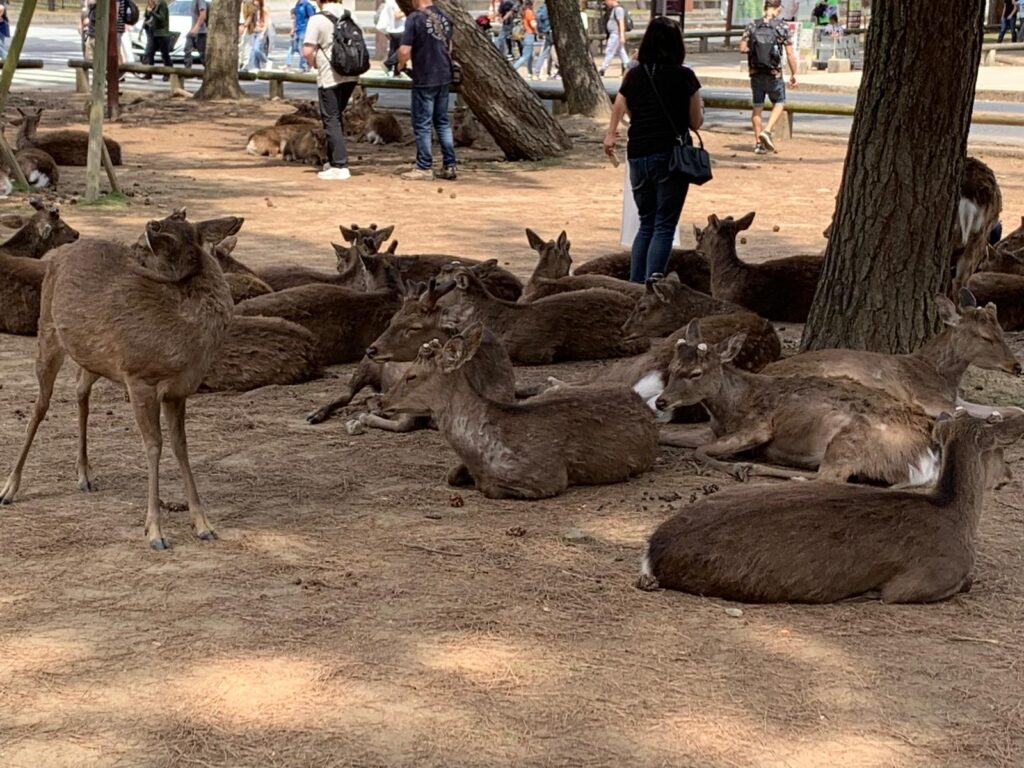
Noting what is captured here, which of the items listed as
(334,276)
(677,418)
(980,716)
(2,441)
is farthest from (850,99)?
(980,716)

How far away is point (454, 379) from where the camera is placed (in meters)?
6.87

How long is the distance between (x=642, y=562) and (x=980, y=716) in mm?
1349

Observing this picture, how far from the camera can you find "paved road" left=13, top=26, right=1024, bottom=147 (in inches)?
870

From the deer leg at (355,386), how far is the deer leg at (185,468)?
1.84m

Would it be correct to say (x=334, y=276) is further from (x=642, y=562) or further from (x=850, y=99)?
(x=850, y=99)

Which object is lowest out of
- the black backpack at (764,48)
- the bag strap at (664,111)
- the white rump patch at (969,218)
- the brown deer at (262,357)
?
the brown deer at (262,357)

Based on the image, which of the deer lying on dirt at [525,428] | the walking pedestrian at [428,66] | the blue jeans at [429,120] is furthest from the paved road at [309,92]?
the deer lying on dirt at [525,428]

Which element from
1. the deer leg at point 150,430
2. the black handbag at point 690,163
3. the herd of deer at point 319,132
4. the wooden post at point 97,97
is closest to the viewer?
the deer leg at point 150,430

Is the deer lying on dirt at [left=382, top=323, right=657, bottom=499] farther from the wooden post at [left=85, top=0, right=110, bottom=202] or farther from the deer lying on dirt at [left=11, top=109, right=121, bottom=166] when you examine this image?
the deer lying on dirt at [left=11, top=109, right=121, bottom=166]

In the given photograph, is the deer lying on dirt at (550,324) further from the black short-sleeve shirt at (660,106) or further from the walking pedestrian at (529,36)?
the walking pedestrian at (529,36)

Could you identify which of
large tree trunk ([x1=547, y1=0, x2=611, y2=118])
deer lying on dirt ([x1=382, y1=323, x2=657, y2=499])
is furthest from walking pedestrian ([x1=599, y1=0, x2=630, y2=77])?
deer lying on dirt ([x1=382, y1=323, x2=657, y2=499])

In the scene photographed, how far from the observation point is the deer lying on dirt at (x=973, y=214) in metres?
10.1

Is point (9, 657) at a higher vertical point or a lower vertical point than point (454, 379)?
lower

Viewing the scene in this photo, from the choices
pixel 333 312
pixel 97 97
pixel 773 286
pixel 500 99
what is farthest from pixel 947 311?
pixel 500 99
